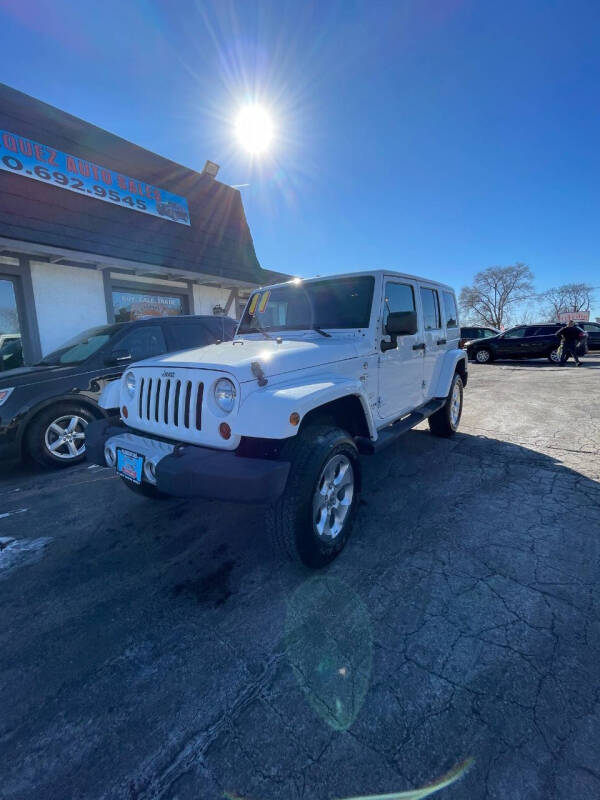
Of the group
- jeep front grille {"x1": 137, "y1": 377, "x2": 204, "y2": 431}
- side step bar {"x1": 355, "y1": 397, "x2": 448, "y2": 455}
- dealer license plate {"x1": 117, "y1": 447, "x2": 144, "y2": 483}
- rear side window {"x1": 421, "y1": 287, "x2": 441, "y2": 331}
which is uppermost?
rear side window {"x1": 421, "y1": 287, "x2": 441, "y2": 331}

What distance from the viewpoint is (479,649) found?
188 centimetres

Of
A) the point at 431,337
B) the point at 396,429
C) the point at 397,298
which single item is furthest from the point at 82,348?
the point at 431,337

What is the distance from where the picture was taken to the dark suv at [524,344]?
14797 millimetres

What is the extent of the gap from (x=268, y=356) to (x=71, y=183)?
753 cm

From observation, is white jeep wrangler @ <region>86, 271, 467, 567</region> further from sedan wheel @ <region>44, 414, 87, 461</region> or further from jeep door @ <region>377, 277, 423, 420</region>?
sedan wheel @ <region>44, 414, 87, 461</region>

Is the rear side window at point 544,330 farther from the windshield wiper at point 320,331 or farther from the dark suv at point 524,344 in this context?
the windshield wiper at point 320,331

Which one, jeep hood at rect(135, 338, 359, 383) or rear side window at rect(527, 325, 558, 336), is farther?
rear side window at rect(527, 325, 558, 336)

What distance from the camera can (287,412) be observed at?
2.20 m

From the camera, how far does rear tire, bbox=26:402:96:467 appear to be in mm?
4559

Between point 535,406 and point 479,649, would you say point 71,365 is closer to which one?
point 479,649

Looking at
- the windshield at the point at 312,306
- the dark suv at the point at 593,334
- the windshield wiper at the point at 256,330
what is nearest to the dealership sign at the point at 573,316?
the dark suv at the point at 593,334

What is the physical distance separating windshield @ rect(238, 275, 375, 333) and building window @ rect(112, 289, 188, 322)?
4995 mm

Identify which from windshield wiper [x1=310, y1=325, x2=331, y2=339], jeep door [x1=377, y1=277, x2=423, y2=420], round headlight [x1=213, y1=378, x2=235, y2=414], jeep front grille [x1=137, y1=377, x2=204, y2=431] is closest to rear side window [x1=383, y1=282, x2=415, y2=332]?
jeep door [x1=377, y1=277, x2=423, y2=420]

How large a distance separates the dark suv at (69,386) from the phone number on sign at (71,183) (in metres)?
3.71
